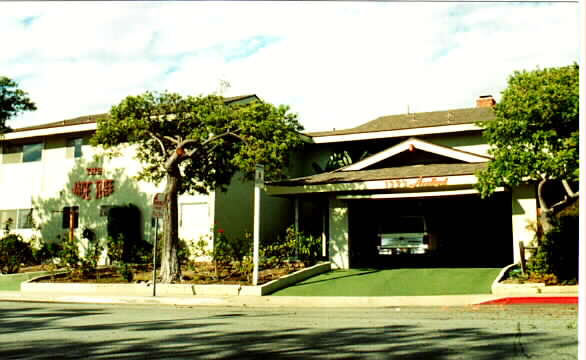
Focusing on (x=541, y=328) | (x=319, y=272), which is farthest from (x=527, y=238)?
(x=541, y=328)

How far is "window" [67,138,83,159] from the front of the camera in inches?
1038

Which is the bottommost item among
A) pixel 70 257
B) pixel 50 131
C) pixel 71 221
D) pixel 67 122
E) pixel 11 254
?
pixel 11 254

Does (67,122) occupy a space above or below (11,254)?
above

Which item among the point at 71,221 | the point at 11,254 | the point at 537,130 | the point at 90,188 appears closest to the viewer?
the point at 537,130

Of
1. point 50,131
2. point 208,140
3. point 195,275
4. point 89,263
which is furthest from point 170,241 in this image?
point 50,131

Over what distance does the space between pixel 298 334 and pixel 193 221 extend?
1472 cm

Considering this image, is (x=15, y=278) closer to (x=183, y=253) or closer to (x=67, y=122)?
(x=183, y=253)

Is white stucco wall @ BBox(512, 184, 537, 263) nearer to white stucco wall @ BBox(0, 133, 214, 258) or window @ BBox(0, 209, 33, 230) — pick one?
white stucco wall @ BBox(0, 133, 214, 258)

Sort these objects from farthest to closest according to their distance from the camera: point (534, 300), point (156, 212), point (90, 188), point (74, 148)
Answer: point (74, 148), point (90, 188), point (156, 212), point (534, 300)

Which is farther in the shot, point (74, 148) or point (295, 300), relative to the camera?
point (74, 148)

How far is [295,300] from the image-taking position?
1510 centimetres

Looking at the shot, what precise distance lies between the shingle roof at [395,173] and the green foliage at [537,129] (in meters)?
2.71

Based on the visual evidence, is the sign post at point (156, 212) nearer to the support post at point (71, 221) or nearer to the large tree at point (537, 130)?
the large tree at point (537, 130)

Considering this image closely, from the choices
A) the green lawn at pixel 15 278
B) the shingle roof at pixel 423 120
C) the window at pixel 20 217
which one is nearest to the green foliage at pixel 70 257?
the green lawn at pixel 15 278
